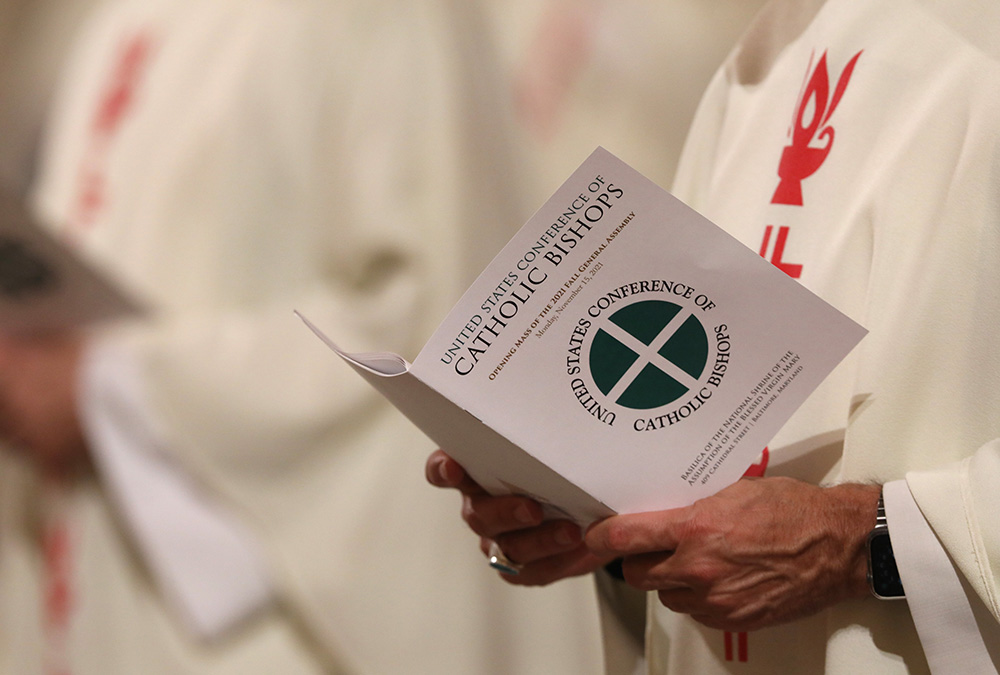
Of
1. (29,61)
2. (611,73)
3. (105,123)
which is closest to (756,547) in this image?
(611,73)

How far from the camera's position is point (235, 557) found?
5.84 feet

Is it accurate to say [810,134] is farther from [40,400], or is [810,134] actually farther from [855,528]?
[40,400]

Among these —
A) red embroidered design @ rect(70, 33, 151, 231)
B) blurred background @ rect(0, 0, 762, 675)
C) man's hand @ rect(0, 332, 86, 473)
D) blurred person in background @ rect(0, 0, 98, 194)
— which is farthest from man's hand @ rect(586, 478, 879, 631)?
blurred person in background @ rect(0, 0, 98, 194)

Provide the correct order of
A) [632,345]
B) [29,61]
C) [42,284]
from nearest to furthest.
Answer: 1. [632,345]
2. [42,284]
3. [29,61]

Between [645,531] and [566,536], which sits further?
[566,536]

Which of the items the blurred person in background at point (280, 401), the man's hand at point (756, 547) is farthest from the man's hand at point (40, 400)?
the man's hand at point (756, 547)

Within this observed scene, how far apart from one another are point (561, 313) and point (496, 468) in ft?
0.51

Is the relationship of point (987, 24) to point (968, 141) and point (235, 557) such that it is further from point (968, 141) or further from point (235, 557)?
point (235, 557)

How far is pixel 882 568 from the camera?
0.71 metres

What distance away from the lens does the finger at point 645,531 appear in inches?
27.4

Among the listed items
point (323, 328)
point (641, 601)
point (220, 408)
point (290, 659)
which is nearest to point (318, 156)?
point (323, 328)

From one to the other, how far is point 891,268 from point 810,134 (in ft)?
A: 0.51

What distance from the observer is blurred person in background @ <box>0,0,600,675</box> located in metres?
1.71

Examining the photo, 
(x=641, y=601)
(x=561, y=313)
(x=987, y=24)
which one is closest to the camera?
(x=561, y=313)
